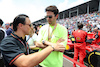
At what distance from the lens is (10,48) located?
1.00 metres

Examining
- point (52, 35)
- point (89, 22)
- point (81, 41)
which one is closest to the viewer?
point (52, 35)

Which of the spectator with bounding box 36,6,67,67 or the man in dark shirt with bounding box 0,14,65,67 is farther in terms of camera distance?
the spectator with bounding box 36,6,67,67

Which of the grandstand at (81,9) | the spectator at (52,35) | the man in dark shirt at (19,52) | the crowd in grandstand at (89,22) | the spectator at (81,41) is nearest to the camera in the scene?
the man in dark shirt at (19,52)

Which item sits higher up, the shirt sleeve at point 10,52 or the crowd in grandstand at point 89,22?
the crowd in grandstand at point 89,22

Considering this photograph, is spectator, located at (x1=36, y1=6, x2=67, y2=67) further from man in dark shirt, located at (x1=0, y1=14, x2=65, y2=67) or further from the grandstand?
the grandstand

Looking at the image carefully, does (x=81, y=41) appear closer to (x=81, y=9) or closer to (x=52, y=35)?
(x=52, y=35)

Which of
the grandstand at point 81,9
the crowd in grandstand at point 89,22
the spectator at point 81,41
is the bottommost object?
the spectator at point 81,41

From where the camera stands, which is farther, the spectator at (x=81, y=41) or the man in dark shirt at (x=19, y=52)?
the spectator at (x=81, y=41)

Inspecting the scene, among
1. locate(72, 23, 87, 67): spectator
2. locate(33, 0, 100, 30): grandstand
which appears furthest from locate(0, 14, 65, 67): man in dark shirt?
locate(33, 0, 100, 30): grandstand

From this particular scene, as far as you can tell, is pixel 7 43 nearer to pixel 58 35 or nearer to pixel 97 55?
pixel 58 35

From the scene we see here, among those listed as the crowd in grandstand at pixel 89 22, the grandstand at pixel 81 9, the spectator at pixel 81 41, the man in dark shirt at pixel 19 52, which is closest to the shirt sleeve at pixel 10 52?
the man in dark shirt at pixel 19 52

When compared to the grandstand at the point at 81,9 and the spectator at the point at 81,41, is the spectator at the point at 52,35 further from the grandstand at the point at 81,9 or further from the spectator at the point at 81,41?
the grandstand at the point at 81,9

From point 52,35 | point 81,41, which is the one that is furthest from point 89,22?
point 52,35

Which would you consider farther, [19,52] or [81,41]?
[81,41]
